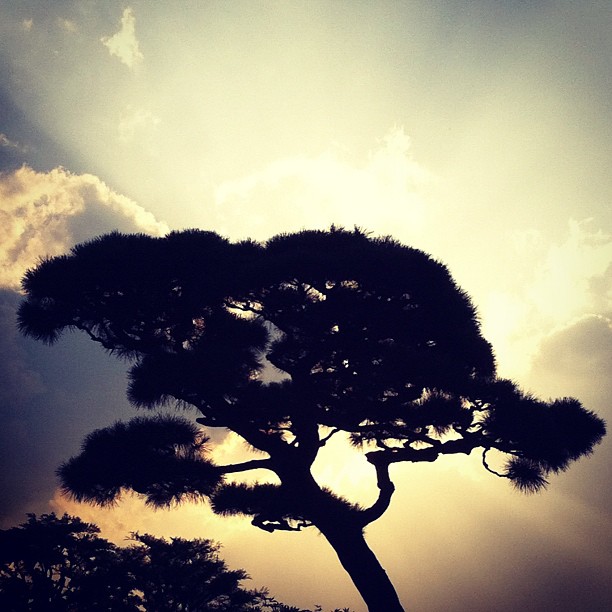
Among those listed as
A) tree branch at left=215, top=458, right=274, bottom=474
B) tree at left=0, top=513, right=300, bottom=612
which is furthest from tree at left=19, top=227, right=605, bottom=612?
tree at left=0, top=513, right=300, bottom=612

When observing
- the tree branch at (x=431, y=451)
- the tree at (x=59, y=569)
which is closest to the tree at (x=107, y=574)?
the tree at (x=59, y=569)

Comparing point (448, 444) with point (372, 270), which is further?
point (448, 444)

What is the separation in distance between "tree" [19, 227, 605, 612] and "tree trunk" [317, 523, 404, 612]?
0.02m

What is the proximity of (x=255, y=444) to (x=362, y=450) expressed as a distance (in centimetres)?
193

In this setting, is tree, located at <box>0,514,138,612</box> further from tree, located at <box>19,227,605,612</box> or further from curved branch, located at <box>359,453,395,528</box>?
curved branch, located at <box>359,453,395,528</box>

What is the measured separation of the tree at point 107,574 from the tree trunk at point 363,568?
1.85m

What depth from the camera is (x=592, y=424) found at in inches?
250

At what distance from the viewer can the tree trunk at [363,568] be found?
5.74 metres

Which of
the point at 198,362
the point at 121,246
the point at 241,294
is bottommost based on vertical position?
the point at 198,362

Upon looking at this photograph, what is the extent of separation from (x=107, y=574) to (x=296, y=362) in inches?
200

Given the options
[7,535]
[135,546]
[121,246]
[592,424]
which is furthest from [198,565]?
[592,424]

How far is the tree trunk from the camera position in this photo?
574 cm

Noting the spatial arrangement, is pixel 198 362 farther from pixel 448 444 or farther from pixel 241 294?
pixel 448 444

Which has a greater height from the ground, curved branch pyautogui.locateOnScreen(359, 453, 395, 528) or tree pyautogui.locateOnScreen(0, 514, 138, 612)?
tree pyautogui.locateOnScreen(0, 514, 138, 612)
